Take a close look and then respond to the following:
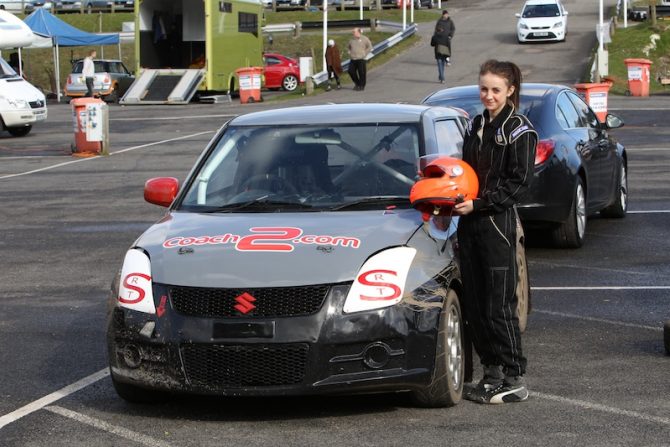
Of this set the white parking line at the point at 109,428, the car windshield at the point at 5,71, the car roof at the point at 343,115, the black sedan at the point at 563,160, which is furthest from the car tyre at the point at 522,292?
the car windshield at the point at 5,71

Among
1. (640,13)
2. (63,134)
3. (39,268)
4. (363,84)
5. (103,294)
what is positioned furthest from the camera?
(640,13)

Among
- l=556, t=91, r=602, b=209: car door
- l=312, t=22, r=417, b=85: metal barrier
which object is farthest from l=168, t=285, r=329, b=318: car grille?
l=312, t=22, r=417, b=85: metal barrier

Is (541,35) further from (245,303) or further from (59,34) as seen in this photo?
(245,303)

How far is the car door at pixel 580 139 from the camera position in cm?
1268

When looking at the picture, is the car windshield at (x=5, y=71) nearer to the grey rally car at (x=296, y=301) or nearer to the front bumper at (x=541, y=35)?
the grey rally car at (x=296, y=301)

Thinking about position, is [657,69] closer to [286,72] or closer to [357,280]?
[286,72]

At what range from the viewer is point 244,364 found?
21.3ft

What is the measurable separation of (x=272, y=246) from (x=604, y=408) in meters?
1.87

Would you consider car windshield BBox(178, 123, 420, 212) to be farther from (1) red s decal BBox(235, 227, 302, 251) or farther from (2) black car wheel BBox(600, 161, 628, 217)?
(2) black car wheel BBox(600, 161, 628, 217)

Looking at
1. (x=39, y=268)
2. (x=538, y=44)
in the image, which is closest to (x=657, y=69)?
(x=538, y=44)

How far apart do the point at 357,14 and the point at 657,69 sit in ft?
85.7

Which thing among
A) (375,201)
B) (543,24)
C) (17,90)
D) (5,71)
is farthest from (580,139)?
(543,24)

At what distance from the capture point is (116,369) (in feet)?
22.4

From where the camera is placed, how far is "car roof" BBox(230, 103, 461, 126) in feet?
26.8
